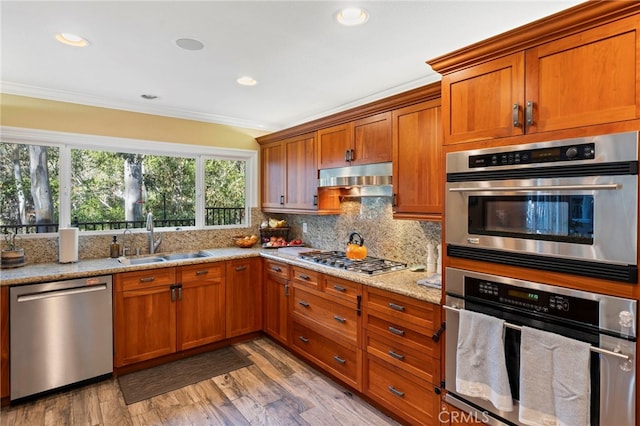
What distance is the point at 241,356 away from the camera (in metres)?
3.35

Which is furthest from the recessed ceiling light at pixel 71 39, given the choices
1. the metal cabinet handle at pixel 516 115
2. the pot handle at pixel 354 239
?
the metal cabinet handle at pixel 516 115

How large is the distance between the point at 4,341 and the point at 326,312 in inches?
94.0

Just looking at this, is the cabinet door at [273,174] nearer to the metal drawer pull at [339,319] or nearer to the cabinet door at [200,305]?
the cabinet door at [200,305]

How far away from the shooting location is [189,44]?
7.15 feet

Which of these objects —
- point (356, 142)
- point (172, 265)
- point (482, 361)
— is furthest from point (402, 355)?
point (172, 265)

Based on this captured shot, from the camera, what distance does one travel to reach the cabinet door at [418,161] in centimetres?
239

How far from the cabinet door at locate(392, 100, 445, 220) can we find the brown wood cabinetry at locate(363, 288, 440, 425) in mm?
681

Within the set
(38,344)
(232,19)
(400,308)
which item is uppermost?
(232,19)

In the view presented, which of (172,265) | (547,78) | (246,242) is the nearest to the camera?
(547,78)

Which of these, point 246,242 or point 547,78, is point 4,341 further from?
point 547,78

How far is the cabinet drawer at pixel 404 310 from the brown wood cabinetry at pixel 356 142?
1096 millimetres

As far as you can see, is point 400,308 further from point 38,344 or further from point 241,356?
point 38,344

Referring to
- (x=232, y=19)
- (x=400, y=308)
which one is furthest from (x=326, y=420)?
(x=232, y=19)

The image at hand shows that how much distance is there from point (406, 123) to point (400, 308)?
4.46ft
